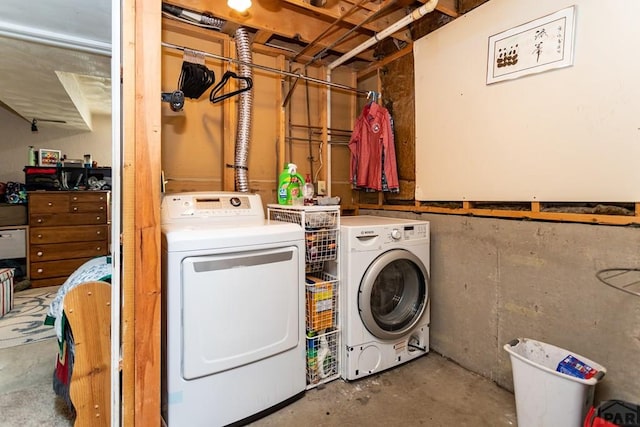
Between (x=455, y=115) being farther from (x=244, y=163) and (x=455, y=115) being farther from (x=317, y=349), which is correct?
(x=317, y=349)

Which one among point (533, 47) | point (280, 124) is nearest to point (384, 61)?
point (280, 124)

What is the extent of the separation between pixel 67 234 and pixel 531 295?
491cm

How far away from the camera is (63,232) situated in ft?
13.2

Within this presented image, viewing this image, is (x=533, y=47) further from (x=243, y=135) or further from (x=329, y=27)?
(x=243, y=135)

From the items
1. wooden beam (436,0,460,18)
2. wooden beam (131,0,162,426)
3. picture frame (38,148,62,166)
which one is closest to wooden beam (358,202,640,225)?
wooden beam (436,0,460,18)

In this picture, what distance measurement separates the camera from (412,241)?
2.15 meters

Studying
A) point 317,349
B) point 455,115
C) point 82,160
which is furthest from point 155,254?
point 82,160

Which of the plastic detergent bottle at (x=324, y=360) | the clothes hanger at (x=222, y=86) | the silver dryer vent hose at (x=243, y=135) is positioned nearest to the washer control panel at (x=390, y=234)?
the plastic detergent bottle at (x=324, y=360)

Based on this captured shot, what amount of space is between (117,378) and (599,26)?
8.46ft

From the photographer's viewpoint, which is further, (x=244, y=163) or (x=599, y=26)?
(x=244, y=163)

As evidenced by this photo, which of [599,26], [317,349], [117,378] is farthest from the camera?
[317,349]

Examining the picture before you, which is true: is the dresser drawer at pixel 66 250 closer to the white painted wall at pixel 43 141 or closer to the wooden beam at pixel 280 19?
the white painted wall at pixel 43 141

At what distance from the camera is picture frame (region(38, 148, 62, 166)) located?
438 centimetres

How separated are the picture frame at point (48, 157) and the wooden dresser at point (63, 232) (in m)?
0.67
